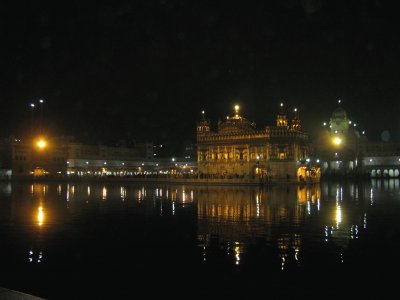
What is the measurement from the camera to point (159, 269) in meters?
12.8

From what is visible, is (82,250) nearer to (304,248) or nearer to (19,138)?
(304,248)

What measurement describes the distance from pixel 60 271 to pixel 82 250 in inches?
109

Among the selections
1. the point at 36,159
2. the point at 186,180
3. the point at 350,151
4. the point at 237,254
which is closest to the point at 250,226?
the point at 237,254

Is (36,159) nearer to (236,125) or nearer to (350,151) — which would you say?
(236,125)

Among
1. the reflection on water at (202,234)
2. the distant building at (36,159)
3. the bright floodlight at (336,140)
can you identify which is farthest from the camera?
the distant building at (36,159)

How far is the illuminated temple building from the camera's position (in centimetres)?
7506

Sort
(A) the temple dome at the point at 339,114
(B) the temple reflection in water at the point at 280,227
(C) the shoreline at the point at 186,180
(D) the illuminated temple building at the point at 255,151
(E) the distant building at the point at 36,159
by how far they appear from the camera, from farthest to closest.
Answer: (A) the temple dome at the point at 339,114
(E) the distant building at the point at 36,159
(D) the illuminated temple building at the point at 255,151
(C) the shoreline at the point at 186,180
(B) the temple reflection in water at the point at 280,227

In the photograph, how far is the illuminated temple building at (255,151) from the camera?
75.1m

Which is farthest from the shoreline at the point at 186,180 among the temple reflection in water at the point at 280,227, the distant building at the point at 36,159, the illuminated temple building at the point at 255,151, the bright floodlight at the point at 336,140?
the bright floodlight at the point at 336,140

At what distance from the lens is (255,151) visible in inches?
3041

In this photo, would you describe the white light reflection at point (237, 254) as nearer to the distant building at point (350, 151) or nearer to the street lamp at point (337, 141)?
the distant building at point (350, 151)

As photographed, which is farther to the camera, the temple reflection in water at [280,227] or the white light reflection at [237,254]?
the temple reflection in water at [280,227]

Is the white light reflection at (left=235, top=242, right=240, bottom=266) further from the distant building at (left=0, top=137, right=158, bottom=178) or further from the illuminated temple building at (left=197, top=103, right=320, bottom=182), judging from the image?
the distant building at (left=0, top=137, right=158, bottom=178)

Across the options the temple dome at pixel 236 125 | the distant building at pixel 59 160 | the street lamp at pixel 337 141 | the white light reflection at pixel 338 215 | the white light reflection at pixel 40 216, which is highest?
the temple dome at pixel 236 125
